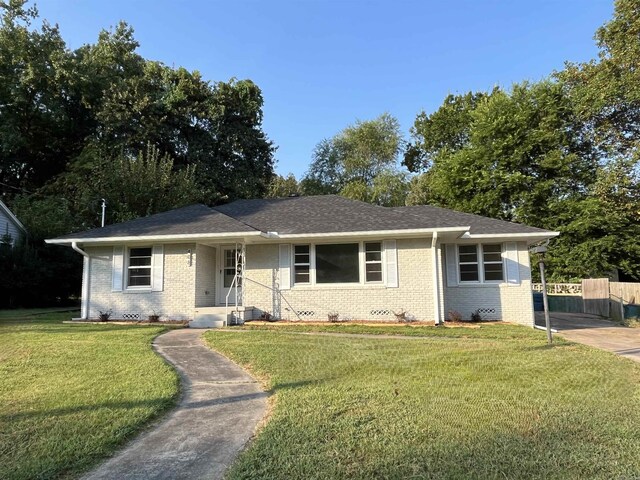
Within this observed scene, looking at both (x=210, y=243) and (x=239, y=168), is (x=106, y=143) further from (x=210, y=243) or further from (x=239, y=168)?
(x=210, y=243)

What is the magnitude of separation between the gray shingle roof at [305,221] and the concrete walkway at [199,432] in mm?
6727

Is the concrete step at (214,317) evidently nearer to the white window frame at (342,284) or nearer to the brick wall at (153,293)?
the brick wall at (153,293)

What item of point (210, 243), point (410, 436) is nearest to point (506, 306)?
point (210, 243)

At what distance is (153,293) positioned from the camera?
1321 cm

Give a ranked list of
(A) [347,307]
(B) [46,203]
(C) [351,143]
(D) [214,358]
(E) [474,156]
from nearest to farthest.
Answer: (D) [214,358] → (A) [347,307] → (B) [46,203] → (E) [474,156] → (C) [351,143]

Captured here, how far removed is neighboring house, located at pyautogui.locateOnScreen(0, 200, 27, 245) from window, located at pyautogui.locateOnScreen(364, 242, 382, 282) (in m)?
16.4

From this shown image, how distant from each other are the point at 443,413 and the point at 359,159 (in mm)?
34893

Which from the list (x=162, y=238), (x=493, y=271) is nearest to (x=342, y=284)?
(x=493, y=271)

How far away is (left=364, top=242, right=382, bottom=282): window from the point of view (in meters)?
12.8

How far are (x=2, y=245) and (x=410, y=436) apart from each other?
20.7 m

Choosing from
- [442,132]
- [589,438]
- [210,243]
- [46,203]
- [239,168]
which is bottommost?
[589,438]

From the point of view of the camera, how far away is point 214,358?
7469 mm

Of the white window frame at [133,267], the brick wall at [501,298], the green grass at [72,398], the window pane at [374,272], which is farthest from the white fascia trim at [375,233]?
the green grass at [72,398]

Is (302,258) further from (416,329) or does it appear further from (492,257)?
(492,257)
